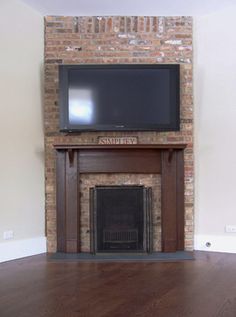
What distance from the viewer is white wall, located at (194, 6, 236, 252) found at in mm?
4227

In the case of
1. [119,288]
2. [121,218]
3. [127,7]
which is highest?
[127,7]

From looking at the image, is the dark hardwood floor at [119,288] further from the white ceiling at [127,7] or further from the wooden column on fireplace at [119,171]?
the white ceiling at [127,7]

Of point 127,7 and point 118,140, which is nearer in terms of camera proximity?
point 127,7

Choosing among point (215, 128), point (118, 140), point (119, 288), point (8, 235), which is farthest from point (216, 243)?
point (8, 235)

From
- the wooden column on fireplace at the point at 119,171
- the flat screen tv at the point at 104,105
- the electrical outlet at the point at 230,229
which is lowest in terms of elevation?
the electrical outlet at the point at 230,229

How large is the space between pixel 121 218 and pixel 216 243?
3.65 feet

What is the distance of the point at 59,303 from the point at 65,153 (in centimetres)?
193

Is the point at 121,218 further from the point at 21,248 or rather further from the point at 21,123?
the point at 21,123

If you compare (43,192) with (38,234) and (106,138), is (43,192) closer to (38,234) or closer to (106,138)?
(38,234)

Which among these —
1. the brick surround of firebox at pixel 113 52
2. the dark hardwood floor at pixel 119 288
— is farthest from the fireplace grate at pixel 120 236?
the brick surround of firebox at pixel 113 52

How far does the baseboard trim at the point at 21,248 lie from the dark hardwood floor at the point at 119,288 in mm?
140

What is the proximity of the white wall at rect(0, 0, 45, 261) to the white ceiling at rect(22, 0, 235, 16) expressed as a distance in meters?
0.26

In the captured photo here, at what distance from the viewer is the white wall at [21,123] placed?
392 cm

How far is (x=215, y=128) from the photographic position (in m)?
4.29
